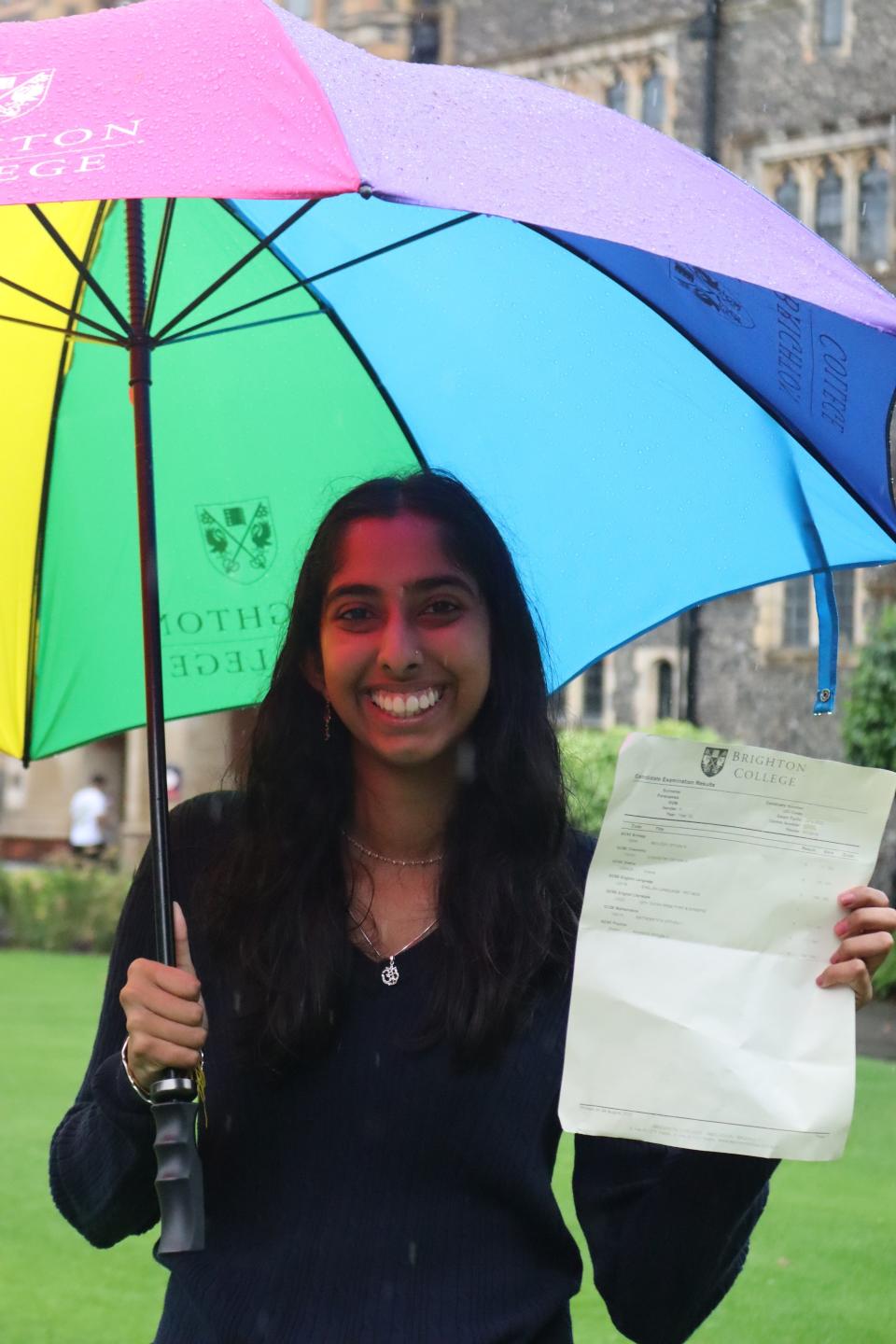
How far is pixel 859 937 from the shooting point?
2086mm

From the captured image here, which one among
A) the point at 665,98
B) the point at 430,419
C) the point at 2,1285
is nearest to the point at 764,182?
the point at 665,98

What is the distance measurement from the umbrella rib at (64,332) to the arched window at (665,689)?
70.4 ft

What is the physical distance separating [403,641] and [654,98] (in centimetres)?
2377

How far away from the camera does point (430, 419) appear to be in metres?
3.16

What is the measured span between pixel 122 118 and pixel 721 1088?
48.1 inches

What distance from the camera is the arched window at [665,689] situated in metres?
24.3

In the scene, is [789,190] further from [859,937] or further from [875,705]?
[859,937]

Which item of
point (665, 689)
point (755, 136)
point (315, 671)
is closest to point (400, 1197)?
point (315, 671)

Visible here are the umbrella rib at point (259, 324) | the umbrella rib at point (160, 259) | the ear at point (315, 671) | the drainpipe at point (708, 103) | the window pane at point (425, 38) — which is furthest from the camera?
the window pane at point (425, 38)

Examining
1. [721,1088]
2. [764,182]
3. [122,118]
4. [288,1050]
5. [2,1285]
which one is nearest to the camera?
[122,118]

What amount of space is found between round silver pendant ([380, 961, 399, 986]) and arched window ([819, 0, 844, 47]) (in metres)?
22.8

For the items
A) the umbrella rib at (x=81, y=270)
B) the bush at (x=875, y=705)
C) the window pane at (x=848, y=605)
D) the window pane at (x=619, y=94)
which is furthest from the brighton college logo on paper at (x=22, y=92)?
the window pane at (x=619, y=94)

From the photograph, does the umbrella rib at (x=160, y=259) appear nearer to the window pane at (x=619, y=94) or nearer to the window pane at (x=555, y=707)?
the window pane at (x=555, y=707)

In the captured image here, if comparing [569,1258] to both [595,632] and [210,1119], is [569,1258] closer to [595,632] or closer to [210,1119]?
[210,1119]
